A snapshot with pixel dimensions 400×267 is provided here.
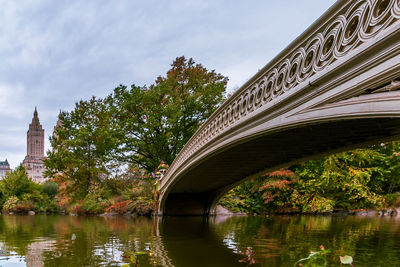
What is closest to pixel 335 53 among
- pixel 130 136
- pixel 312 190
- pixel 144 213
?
pixel 144 213

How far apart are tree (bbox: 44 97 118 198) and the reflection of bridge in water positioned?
38.4 feet

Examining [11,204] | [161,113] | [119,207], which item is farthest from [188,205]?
[11,204]

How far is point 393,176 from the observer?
20.5 metres

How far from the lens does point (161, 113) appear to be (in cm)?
1992

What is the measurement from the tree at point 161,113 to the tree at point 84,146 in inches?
41.9

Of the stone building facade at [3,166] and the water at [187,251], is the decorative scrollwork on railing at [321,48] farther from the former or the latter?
the stone building facade at [3,166]

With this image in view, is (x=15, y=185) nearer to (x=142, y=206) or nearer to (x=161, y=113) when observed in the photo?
(x=142, y=206)

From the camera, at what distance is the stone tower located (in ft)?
338

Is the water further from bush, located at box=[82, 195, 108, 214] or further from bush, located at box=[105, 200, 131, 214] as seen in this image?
bush, located at box=[82, 195, 108, 214]

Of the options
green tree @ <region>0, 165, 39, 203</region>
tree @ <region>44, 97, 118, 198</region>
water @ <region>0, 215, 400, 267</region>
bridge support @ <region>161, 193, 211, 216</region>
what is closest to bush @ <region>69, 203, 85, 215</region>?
tree @ <region>44, 97, 118, 198</region>

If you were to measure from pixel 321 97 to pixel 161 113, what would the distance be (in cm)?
1643

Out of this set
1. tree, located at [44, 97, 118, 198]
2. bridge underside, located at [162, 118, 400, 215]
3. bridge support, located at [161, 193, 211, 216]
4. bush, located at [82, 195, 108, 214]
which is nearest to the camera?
bridge underside, located at [162, 118, 400, 215]

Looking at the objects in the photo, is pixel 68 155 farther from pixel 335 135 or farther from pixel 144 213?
pixel 335 135

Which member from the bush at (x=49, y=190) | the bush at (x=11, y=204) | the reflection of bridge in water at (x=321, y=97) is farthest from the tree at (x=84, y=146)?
the reflection of bridge in water at (x=321, y=97)
